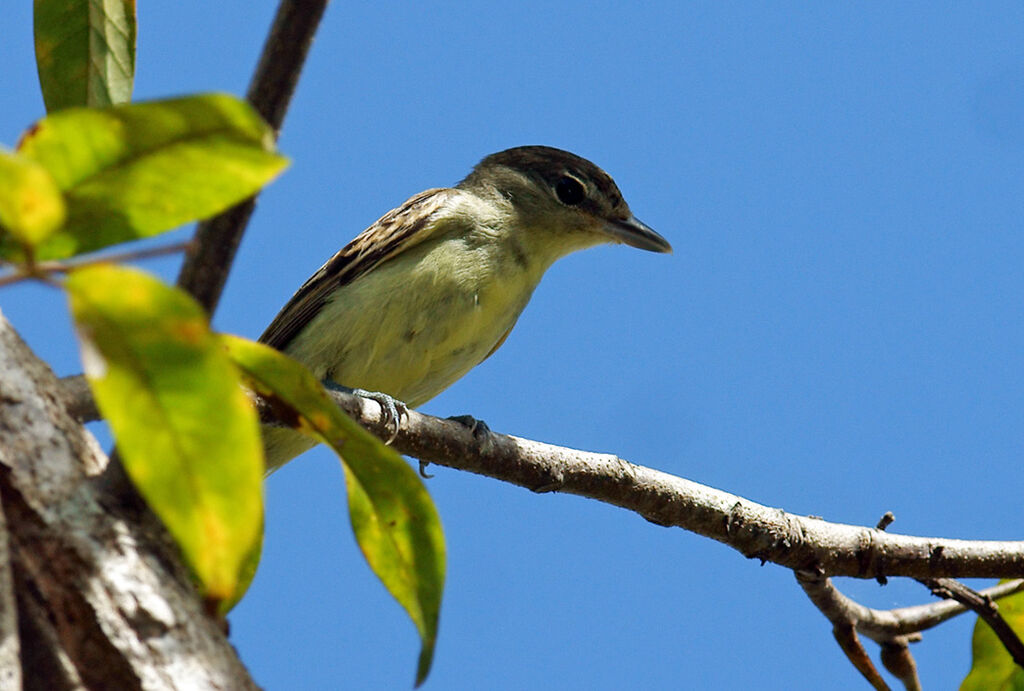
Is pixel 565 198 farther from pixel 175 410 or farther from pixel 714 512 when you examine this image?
pixel 175 410

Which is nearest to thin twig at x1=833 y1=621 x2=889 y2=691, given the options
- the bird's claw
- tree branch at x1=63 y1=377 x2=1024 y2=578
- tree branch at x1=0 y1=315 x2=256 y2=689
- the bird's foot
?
tree branch at x1=63 y1=377 x2=1024 y2=578

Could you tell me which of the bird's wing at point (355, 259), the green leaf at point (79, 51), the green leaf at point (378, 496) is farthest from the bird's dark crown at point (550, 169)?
the green leaf at point (378, 496)

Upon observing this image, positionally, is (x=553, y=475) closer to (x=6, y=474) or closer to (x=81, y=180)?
(x=6, y=474)

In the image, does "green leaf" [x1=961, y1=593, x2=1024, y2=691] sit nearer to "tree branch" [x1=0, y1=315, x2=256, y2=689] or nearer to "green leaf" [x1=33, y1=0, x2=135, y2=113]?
"tree branch" [x1=0, y1=315, x2=256, y2=689]

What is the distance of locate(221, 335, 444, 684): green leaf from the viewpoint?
1.97 meters

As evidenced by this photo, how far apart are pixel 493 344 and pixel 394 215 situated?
93 cm

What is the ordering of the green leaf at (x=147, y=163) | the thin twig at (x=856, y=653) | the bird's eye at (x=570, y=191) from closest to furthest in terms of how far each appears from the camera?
the green leaf at (x=147, y=163)
the thin twig at (x=856, y=653)
the bird's eye at (x=570, y=191)

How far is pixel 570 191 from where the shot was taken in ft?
22.4

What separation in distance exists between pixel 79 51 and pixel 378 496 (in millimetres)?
1466

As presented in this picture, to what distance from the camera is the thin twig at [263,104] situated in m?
1.64

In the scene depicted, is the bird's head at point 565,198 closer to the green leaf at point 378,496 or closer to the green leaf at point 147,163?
the green leaf at point 378,496

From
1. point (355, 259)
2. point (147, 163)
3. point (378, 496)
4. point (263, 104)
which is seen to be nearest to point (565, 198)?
point (355, 259)

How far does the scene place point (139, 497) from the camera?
1888 mm

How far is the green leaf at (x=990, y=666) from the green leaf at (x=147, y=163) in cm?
316
